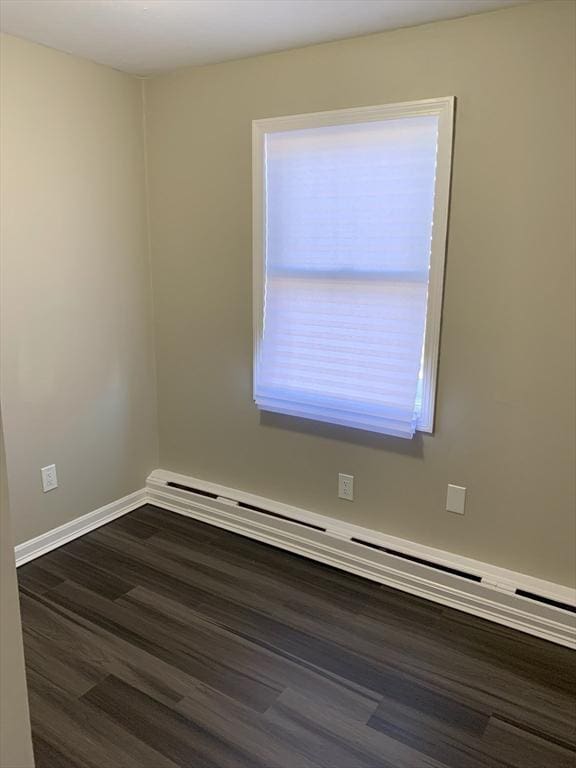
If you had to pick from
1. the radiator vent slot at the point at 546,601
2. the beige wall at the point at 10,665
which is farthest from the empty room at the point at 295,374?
the beige wall at the point at 10,665

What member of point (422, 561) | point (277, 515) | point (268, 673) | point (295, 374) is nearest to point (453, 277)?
point (295, 374)

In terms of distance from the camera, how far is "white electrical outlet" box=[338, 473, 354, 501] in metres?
2.79

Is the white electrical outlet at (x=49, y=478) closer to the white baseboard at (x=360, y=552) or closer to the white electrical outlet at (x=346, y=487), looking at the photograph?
the white baseboard at (x=360, y=552)

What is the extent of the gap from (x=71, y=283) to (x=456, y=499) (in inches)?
81.7

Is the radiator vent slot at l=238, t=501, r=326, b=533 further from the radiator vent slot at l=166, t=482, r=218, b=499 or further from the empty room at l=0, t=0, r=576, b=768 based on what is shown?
the radiator vent slot at l=166, t=482, r=218, b=499

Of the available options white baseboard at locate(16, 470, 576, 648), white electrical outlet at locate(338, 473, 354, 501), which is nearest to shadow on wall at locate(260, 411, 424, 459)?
white electrical outlet at locate(338, 473, 354, 501)

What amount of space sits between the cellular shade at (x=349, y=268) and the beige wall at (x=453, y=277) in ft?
0.38

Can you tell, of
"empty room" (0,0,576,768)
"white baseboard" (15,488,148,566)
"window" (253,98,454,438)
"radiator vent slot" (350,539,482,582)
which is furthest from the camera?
"white baseboard" (15,488,148,566)

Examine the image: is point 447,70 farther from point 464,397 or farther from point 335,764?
point 335,764

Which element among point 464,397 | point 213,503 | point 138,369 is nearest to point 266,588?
point 213,503

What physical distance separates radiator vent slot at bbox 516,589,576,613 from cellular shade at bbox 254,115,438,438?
78cm

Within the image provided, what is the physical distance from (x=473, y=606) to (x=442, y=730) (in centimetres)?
68

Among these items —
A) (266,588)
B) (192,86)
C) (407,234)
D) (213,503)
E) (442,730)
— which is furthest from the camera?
(213,503)

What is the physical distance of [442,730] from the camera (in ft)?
5.99
